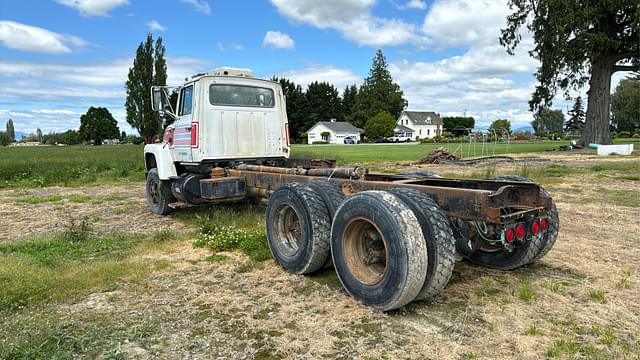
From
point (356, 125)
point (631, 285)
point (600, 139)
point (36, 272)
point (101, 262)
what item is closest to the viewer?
point (631, 285)

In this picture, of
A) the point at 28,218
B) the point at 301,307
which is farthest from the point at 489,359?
the point at 28,218

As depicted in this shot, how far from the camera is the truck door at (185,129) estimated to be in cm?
780

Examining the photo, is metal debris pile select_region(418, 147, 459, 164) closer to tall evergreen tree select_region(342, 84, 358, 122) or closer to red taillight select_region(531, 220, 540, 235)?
red taillight select_region(531, 220, 540, 235)

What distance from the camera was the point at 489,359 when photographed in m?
3.03

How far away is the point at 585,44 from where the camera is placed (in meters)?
28.0

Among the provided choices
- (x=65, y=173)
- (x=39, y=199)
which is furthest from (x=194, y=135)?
(x=65, y=173)

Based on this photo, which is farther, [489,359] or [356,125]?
[356,125]

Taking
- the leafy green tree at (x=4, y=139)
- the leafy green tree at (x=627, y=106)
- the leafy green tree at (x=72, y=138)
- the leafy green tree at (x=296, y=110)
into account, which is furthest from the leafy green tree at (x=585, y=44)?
the leafy green tree at (x=72, y=138)

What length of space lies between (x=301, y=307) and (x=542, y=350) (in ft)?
6.28

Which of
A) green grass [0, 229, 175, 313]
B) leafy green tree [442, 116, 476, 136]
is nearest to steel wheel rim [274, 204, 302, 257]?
green grass [0, 229, 175, 313]

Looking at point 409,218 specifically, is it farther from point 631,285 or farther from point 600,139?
point 600,139

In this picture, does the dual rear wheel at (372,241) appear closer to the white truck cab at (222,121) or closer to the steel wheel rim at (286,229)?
the steel wheel rim at (286,229)

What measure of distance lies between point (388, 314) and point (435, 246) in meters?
0.72

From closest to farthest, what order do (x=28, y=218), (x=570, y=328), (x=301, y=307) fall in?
(x=570, y=328), (x=301, y=307), (x=28, y=218)
